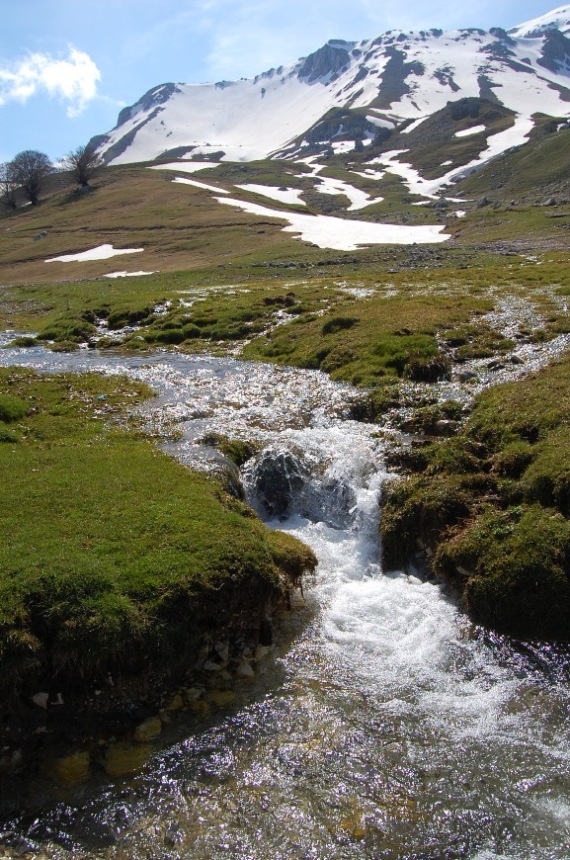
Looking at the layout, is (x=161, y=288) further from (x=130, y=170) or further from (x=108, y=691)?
(x=130, y=170)

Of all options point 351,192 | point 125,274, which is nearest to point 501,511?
point 125,274

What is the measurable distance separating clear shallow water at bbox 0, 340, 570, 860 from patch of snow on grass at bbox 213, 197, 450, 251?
80.3 metres

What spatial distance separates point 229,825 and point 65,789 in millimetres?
2973

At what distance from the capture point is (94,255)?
103 meters

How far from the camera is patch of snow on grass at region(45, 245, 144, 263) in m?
101

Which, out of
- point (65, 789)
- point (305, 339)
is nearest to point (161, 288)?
point (305, 339)

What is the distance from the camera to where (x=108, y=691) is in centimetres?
1160

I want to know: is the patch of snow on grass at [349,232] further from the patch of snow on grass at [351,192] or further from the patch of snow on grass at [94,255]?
the patch of snow on grass at [351,192]

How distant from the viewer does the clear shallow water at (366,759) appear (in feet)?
30.2

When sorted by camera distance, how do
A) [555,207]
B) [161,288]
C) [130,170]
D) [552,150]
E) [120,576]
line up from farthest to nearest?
[130,170]
[552,150]
[555,207]
[161,288]
[120,576]

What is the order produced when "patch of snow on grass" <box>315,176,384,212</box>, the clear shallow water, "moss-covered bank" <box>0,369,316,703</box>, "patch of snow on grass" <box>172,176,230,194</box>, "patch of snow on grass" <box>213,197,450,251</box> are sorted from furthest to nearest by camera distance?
"patch of snow on grass" <box>172,176,230,194</box>
"patch of snow on grass" <box>315,176,384,212</box>
"patch of snow on grass" <box>213,197,450,251</box>
"moss-covered bank" <box>0,369,316,703</box>
the clear shallow water

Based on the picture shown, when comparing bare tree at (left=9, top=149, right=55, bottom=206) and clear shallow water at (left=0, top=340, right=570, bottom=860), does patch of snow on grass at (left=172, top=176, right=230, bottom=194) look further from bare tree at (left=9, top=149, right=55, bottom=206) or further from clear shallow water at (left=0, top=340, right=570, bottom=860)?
clear shallow water at (left=0, top=340, right=570, bottom=860)

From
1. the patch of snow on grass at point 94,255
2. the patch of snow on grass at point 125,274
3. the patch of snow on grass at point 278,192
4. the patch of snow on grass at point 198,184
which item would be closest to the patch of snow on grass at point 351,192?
the patch of snow on grass at point 278,192

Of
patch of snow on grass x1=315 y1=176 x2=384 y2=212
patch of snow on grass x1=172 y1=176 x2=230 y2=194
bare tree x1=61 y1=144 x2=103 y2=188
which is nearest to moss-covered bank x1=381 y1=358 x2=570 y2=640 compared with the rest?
patch of snow on grass x1=315 y1=176 x2=384 y2=212
